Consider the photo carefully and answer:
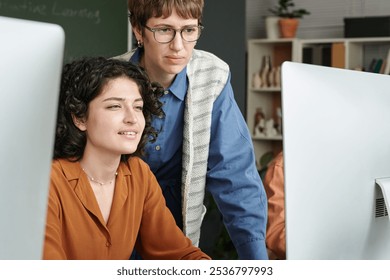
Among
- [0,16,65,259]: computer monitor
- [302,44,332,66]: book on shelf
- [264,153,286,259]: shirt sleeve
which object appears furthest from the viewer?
[302,44,332,66]: book on shelf

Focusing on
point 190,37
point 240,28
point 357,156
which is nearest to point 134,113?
point 190,37

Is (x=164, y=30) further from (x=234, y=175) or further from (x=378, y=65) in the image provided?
(x=378, y=65)

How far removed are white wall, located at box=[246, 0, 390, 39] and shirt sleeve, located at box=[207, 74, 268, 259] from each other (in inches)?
174

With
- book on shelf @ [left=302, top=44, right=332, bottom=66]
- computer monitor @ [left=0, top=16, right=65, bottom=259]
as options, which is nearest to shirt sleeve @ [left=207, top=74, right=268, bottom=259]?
computer monitor @ [left=0, top=16, right=65, bottom=259]

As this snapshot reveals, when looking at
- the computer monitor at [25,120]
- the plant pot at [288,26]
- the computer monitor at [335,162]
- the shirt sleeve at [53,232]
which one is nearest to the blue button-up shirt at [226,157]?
the shirt sleeve at [53,232]

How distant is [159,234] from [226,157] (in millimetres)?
267

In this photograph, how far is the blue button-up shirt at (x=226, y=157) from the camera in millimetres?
1625

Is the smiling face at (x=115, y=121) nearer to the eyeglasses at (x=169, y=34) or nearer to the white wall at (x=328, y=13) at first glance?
the eyeglasses at (x=169, y=34)

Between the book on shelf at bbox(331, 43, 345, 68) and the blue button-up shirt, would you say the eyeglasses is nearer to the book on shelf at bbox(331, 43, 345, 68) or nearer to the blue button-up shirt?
the blue button-up shirt

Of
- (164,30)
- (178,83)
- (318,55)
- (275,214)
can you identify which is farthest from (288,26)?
(164,30)

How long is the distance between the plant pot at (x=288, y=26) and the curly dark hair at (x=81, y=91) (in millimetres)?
4252

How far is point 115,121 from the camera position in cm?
137

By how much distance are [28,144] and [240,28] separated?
308 cm

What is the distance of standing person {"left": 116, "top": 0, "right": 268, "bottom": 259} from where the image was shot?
1.61 metres
